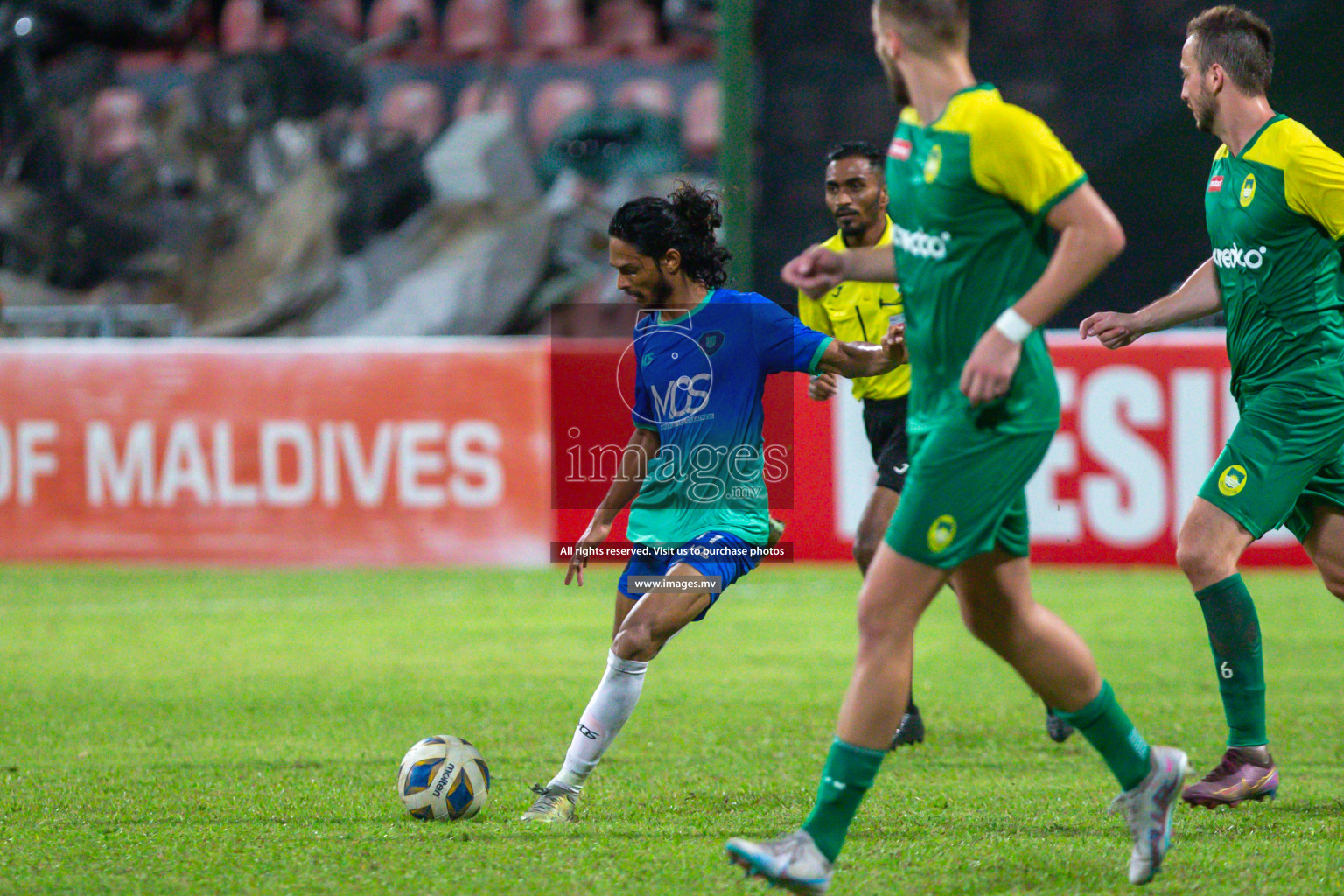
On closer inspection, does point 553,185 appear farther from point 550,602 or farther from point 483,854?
point 483,854

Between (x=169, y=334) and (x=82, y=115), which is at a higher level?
(x=82, y=115)

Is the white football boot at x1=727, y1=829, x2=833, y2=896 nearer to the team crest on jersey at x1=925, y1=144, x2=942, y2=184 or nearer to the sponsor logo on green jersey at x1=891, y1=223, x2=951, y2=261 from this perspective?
the sponsor logo on green jersey at x1=891, y1=223, x2=951, y2=261

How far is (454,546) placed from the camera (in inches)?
474

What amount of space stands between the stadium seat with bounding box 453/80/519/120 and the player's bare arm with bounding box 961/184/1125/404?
15.4m

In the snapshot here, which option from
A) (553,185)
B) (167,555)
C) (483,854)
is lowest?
(167,555)

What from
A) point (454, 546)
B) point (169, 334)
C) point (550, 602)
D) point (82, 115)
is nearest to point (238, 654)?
point (550, 602)

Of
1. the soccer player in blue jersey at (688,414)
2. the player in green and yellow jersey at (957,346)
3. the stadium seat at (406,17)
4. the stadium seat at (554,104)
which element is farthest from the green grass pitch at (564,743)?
the stadium seat at (406,17)

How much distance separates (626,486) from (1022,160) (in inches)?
80.1

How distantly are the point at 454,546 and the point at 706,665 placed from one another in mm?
4353

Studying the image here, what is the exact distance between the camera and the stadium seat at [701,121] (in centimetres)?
1756

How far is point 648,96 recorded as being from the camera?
17969mm

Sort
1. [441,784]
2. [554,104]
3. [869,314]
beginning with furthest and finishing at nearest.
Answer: [554,104] < [869,314] < [441,784]

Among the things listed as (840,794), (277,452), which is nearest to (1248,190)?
(840,794)

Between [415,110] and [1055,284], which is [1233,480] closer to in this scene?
[1055,284]
